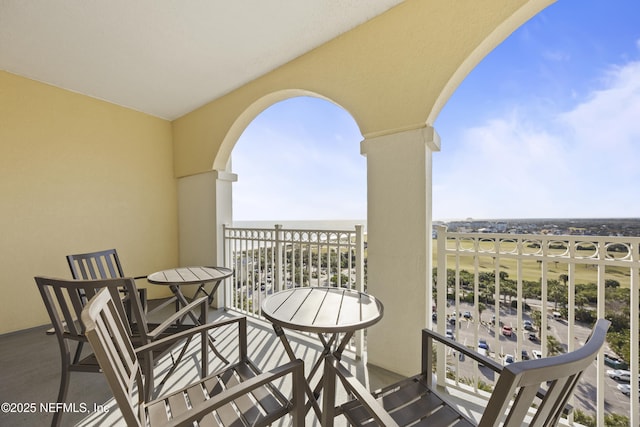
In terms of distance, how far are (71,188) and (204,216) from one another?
68.8 inches

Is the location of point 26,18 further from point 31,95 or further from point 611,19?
point 611,19

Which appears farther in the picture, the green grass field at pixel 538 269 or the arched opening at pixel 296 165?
the arched opening at pixel 296 165

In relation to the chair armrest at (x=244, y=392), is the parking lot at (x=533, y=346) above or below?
below

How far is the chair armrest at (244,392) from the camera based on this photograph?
816mm

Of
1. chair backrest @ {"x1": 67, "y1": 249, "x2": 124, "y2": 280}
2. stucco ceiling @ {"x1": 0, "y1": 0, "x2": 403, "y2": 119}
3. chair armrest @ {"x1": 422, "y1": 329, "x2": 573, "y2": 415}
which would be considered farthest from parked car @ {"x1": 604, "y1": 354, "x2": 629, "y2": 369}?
chair backrest @ {"x1": 67, "y1": 249, "x2": 124, "y2": 280}

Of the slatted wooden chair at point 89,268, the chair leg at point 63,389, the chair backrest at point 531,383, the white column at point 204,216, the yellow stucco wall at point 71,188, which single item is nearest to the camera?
the chair backrest at point 531,383

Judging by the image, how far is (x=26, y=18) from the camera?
2236 mm

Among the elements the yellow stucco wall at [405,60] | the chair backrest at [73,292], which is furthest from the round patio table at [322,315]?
the yellow stucco wall at [405,60]

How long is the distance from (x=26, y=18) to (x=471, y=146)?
7257 millimetres

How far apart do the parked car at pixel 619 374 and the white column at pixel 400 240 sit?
3.62 ft

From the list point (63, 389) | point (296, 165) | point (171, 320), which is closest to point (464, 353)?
point (171, 320)

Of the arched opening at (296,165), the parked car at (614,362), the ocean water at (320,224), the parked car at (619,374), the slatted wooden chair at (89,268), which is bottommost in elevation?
the parked car at (619,374)

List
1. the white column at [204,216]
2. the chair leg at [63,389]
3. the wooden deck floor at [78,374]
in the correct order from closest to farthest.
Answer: the chair leg at [63,389]
the wooden deck floor at [78,374]
the white column at [204,216]

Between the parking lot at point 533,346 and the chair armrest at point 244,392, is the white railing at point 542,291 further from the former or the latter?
the chair armrest at point 244,392
